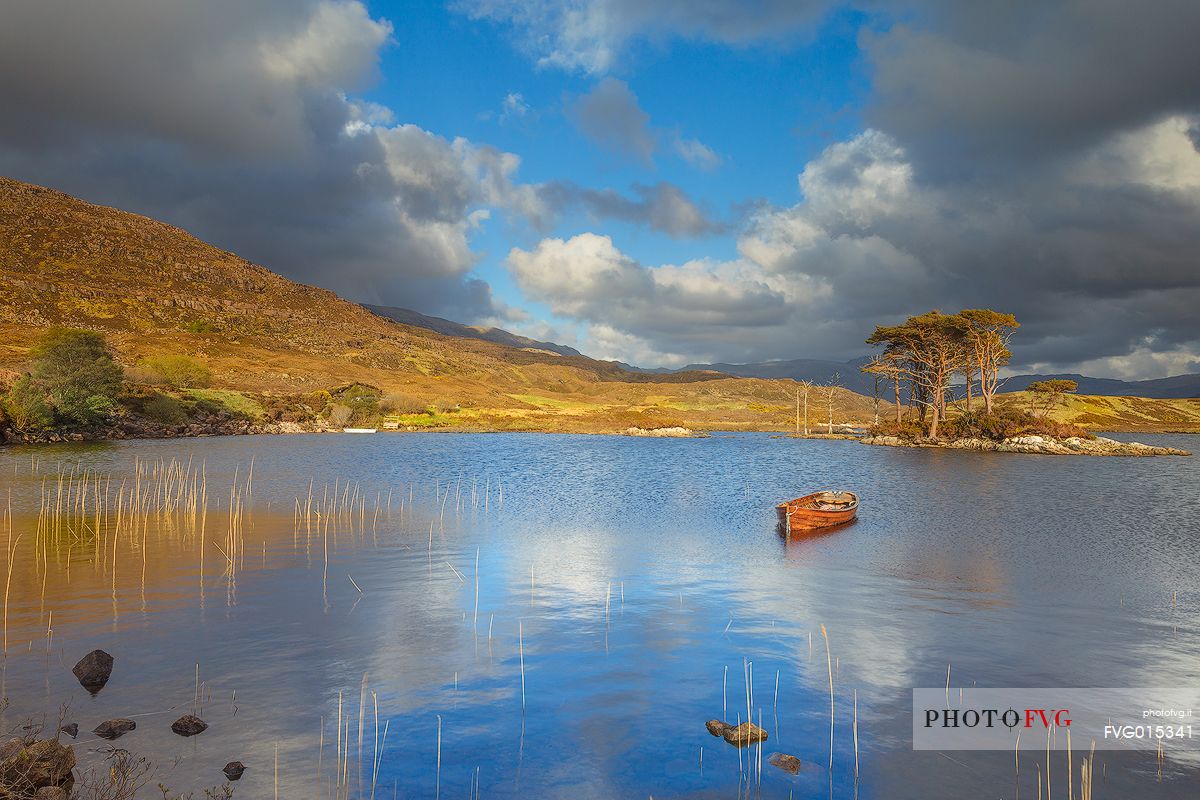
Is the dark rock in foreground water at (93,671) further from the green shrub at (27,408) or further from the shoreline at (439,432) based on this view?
the green shrub at (27,408)

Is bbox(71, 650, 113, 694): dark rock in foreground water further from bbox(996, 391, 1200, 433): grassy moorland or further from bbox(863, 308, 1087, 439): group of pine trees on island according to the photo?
bbox(996, 391, 1200, 433): grassy moorland

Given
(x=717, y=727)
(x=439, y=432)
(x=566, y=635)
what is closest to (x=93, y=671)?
(x=566, y=635)

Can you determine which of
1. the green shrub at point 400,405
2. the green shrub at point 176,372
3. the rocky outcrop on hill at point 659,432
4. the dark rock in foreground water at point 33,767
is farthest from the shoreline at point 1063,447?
the green shrub at point 176,372

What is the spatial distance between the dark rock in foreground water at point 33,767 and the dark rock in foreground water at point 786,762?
29.8ft

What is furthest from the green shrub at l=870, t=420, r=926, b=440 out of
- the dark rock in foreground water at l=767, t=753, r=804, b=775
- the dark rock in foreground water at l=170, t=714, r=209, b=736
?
the dark rock in foreground water at l=170, t=714, r=209, b=736

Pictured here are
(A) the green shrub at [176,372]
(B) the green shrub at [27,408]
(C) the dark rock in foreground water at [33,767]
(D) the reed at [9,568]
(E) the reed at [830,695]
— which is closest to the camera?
(C) the dark rock in foreground water at [33,767]

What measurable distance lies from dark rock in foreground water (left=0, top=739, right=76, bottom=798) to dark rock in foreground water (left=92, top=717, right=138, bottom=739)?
1.87 m

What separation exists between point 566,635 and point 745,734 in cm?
606

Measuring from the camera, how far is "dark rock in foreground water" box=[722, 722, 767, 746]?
1103 cm

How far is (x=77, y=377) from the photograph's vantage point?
2960 inches

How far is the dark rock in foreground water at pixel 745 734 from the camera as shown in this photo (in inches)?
434

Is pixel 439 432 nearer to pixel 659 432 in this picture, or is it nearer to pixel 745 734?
pixel 659 432

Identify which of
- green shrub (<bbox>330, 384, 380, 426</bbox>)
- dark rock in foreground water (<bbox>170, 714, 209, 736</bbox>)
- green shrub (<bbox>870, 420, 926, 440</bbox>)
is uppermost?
green shrub (<bbox>330, 384, 380, 426</bbox>)

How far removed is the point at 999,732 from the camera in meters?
11.8
